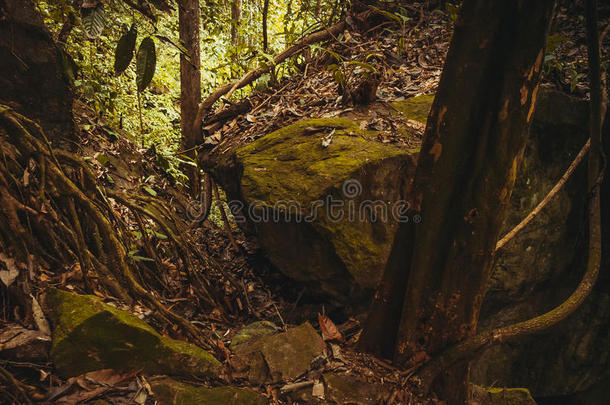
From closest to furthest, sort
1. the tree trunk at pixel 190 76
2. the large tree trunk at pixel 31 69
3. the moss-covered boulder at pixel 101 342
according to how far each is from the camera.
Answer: the moss-covered boulder at pixel 101 342 → the large tree trunk at pixel 31 69 → the tree trunk at pixel 190 76

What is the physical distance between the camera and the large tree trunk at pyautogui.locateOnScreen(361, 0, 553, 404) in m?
1.75

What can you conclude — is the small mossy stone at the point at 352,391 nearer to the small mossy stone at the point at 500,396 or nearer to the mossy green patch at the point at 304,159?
the small mossy stone at the point at 500,396

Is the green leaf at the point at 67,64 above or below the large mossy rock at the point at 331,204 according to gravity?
above

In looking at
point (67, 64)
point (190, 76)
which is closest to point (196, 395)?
point (67, 64)

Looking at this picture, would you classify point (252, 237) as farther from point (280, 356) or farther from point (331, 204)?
point (280, 356)

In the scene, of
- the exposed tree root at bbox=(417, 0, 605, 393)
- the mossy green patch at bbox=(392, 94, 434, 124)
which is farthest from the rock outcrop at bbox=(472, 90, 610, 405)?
the exposed tree root at bbox=(417, 0, 605, 393)

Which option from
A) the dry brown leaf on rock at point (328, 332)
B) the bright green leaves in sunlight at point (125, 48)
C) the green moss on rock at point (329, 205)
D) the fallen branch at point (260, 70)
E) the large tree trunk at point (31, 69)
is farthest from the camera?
the fallen branch at point (260, 70)

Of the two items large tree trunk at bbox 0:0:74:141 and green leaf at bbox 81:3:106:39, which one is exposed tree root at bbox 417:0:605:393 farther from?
large tree trunk at bbox 0:0:74:141

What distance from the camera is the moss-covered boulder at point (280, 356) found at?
216 cm

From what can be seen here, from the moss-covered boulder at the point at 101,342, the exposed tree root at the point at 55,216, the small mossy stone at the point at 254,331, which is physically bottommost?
the small mossy stone at the point at 254,331

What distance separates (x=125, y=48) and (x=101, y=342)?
1.51m

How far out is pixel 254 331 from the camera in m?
2.79

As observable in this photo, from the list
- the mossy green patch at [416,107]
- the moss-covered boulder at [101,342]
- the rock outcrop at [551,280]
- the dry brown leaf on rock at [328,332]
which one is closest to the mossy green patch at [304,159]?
the mossy green patch at [416,107]

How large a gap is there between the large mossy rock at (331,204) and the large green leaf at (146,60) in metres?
1.14
